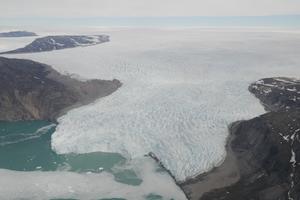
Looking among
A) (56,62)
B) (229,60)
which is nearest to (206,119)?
(229,60)

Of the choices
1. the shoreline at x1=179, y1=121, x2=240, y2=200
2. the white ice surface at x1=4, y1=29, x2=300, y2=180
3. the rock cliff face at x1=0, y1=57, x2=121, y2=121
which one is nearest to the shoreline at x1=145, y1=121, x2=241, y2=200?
the shoreline at x1=179, y1=121, x2=240, y2=200

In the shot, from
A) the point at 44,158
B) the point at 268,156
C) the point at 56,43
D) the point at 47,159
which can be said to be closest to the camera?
the point at 268,156

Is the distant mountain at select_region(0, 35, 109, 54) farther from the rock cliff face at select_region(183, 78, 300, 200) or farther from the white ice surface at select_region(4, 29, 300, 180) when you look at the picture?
the rock cliff face at select_region(183, 78, 300, 200)

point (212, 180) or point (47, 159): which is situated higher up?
point (212, 180)

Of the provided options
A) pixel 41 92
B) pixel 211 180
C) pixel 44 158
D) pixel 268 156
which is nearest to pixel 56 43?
pixel 41 92

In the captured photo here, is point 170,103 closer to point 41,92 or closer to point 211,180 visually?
point 211,180

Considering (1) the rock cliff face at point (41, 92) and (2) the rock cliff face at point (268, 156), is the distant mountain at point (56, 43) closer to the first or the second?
(1) the rock cliff face at point (41, 92)

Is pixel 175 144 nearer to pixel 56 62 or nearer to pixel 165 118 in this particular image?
pixel 165 118
